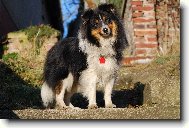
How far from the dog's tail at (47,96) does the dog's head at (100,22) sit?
899 millimetres

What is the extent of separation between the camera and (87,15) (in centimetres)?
616

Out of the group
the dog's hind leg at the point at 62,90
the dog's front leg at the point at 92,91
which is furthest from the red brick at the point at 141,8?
the dog's front leg at the point at 92,91

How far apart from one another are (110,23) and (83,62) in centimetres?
51

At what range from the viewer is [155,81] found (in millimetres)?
6328

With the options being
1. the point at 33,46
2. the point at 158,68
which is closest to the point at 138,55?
the point at 158,68

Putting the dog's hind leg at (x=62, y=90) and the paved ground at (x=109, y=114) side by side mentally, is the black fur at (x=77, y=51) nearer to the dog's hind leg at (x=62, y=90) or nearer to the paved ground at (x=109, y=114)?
the dog's hind leg at (x=62, y=90)

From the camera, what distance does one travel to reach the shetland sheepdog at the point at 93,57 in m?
6.13

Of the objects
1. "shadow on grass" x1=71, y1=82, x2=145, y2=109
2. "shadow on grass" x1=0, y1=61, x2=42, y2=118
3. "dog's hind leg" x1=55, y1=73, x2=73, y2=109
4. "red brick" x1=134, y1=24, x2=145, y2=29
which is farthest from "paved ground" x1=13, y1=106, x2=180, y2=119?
"red brick" x1=134, y1=24, x2=145, y2=29

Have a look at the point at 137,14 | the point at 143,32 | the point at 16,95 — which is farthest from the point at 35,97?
the point at 137,14

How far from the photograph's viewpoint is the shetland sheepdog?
20.1ft

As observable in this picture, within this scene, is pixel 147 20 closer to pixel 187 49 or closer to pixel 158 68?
pixel 158 68

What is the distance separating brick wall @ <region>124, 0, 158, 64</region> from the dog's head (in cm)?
347

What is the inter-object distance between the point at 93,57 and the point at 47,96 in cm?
89

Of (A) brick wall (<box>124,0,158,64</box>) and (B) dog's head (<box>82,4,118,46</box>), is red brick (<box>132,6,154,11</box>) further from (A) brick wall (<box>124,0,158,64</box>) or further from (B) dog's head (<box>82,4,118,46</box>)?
(B) dog's head (<box>82,4,118,46</box>)
